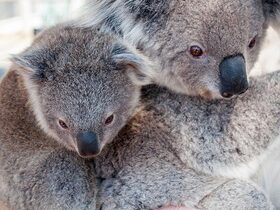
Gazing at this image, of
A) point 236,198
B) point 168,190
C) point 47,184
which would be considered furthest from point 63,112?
point 236,198

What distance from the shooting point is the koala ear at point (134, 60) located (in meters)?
2.24

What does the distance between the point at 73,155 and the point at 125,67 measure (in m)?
0.44

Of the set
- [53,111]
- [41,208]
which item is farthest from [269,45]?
[41,208]

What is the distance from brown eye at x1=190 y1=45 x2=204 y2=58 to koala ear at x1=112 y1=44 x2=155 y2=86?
0.63 ft

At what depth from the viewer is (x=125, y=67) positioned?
2.33 metres

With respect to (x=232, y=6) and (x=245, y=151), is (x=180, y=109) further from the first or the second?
(x=232, y=6)

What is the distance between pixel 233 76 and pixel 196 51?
7.5 inches

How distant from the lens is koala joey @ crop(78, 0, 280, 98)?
6.82ft

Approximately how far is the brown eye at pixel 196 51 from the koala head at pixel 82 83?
20 centimetres

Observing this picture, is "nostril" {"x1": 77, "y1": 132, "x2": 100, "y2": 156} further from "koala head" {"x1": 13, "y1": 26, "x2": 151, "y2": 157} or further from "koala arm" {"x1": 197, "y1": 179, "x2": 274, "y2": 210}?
"koala arm" {"x1": 197, "y1": 179, "x2": 274, "y2": 210}

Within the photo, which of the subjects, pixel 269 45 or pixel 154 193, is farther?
pixel 269 45

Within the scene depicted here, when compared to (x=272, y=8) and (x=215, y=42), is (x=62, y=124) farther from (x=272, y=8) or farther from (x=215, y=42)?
(x=272, y=8)

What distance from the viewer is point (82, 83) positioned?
2.18 meters

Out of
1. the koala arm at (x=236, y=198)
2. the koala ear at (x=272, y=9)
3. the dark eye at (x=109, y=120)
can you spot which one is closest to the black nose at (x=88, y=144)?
the dark eye at (x=109, y=120)
